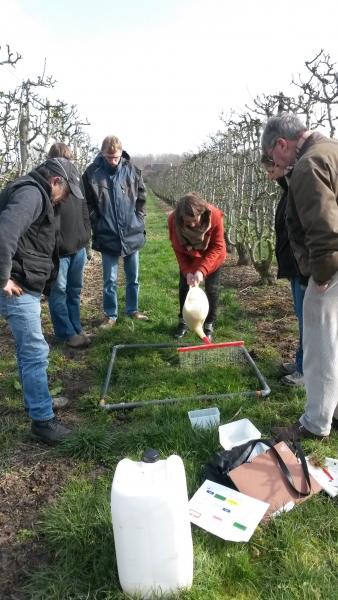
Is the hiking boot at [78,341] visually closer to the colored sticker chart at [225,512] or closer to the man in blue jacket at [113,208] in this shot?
the man in blue jacket at [113,208]

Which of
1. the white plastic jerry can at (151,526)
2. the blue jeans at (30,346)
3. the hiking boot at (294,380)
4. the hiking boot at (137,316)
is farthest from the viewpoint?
the hiking boot at (137,316)

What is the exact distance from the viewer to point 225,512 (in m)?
2.07

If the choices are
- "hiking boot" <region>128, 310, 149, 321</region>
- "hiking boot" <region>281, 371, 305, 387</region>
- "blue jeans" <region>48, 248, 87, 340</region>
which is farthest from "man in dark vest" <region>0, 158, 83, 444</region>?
"hiking boot" <region>128, 310, 149, 321</region>

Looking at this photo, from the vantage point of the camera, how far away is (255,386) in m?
3.48

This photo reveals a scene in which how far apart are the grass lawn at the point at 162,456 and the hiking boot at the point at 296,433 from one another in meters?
0.06

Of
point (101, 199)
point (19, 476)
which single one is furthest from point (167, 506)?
point (101, 199)

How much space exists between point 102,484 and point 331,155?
2174 mm

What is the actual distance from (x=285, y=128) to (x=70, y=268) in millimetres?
2686

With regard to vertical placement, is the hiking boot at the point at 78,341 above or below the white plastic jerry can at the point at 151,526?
below

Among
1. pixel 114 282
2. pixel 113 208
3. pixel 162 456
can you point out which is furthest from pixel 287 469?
pixel 113 208

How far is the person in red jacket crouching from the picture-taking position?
12.4 feet

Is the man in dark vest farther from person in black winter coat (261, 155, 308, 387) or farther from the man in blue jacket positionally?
the man in blue jacket

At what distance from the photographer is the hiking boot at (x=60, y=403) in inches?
131

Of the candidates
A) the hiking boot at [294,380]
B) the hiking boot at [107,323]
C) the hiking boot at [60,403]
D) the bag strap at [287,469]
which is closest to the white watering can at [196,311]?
the hiking boot at [294,380]
